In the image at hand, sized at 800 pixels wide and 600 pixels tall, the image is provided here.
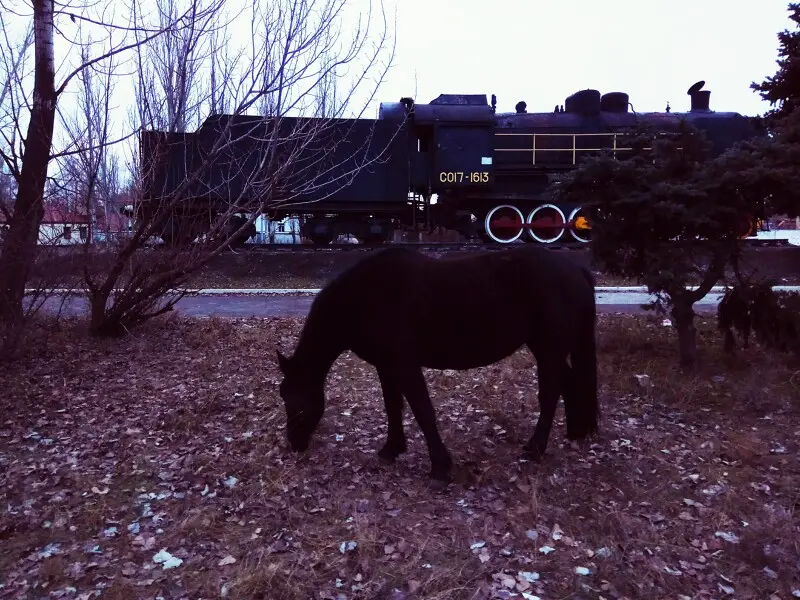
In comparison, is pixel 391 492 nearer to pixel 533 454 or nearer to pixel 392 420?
pixel 392 420

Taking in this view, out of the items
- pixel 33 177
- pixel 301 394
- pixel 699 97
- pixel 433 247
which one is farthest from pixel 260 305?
pixel 699 97

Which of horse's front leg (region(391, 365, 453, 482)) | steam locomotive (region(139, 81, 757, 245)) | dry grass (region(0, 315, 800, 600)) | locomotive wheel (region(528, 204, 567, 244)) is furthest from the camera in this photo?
locomotive wheel (region(528, 204, 567, 244))

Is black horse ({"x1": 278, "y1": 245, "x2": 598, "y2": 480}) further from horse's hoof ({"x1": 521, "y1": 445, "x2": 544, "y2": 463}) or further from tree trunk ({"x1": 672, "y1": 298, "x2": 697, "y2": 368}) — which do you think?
tree trunk ({"x1": 672, "y1": 298, "x2": 697, "y2": 368})

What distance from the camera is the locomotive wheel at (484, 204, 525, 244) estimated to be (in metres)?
18.0

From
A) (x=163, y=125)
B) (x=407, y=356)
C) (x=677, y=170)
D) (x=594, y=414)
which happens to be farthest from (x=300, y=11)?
(x=594, y=414)

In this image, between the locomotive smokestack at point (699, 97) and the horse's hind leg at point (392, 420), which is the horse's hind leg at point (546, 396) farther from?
the locomotive smokestack at point (699, 97)

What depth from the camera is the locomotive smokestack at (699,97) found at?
66.6ft

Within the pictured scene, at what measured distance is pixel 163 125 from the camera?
26.7 feet

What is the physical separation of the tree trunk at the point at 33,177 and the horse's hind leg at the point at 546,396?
19.0 feet

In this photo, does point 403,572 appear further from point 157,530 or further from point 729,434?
point 729,434

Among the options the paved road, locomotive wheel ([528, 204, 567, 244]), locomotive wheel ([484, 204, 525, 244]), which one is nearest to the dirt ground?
the paved road

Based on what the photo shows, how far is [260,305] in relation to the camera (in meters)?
11.7

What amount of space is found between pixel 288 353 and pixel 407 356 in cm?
422

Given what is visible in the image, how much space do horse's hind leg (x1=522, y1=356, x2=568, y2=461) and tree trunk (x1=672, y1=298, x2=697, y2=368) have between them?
2553 mm
